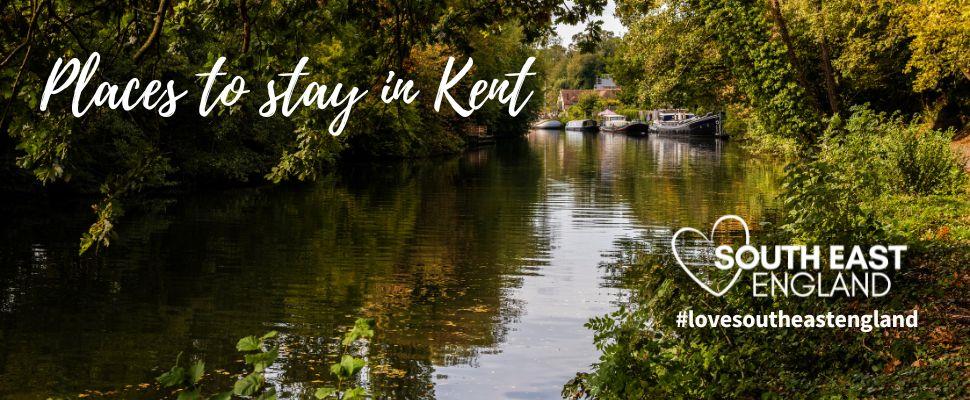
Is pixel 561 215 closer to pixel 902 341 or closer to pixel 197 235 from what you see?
pixel 197 235

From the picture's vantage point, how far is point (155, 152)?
713cm

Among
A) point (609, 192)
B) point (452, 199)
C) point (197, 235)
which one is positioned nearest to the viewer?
point (197, 235)

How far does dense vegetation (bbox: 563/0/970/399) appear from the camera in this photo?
752 centimetres

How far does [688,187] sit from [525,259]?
15.3m

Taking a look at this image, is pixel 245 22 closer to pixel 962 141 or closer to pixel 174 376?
pixel 174 376

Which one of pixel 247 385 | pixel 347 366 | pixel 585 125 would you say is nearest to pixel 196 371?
pixel 247 385

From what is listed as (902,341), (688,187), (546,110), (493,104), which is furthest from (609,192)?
(546,110)

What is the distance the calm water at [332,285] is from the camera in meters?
10.5

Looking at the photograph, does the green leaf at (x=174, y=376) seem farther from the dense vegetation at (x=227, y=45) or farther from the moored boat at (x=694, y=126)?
the moored boat at (x=694, y=126)

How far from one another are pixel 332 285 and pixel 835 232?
7805 millimetres

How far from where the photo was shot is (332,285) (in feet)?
49.5

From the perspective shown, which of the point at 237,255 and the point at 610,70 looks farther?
the point at 610,70

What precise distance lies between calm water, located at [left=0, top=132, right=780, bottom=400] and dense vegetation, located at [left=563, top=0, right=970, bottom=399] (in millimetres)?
1096

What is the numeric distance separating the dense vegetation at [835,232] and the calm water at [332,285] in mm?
1096
